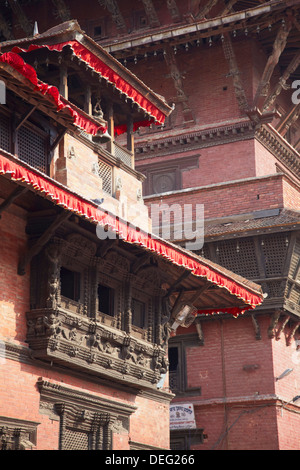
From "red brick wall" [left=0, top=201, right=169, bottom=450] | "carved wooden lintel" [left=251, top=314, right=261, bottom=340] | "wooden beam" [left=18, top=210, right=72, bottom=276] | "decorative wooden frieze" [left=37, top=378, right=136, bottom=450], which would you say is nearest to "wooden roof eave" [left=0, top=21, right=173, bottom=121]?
"red brick wall" [left=0, top=201, right=169, bottom=450]

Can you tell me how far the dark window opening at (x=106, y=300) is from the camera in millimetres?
15609

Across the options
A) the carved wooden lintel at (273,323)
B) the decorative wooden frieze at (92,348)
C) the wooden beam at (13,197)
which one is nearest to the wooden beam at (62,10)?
the carved wooden lintel at (273,323)

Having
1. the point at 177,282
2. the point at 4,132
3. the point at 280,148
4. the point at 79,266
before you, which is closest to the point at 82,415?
the point at 79,266

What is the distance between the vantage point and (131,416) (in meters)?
16.1

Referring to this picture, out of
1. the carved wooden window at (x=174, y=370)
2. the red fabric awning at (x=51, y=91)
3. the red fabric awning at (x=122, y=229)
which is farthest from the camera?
the carved wooden window at (x=174, y=370)

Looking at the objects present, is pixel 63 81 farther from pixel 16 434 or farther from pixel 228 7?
pixel 228 7

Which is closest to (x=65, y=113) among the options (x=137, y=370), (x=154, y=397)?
(x=137, y=370)

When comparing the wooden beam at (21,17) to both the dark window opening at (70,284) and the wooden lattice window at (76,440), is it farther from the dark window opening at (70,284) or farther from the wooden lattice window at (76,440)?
the wooden lattice window at (76,440)

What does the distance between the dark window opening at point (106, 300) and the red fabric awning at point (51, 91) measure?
9.03 ft

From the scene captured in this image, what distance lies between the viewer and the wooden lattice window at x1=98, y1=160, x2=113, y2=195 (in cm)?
1546

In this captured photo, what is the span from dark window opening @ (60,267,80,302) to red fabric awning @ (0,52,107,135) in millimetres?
2296

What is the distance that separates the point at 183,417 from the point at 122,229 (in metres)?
8.58

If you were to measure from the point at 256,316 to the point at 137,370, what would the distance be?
6078mm

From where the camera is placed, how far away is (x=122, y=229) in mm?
13836
